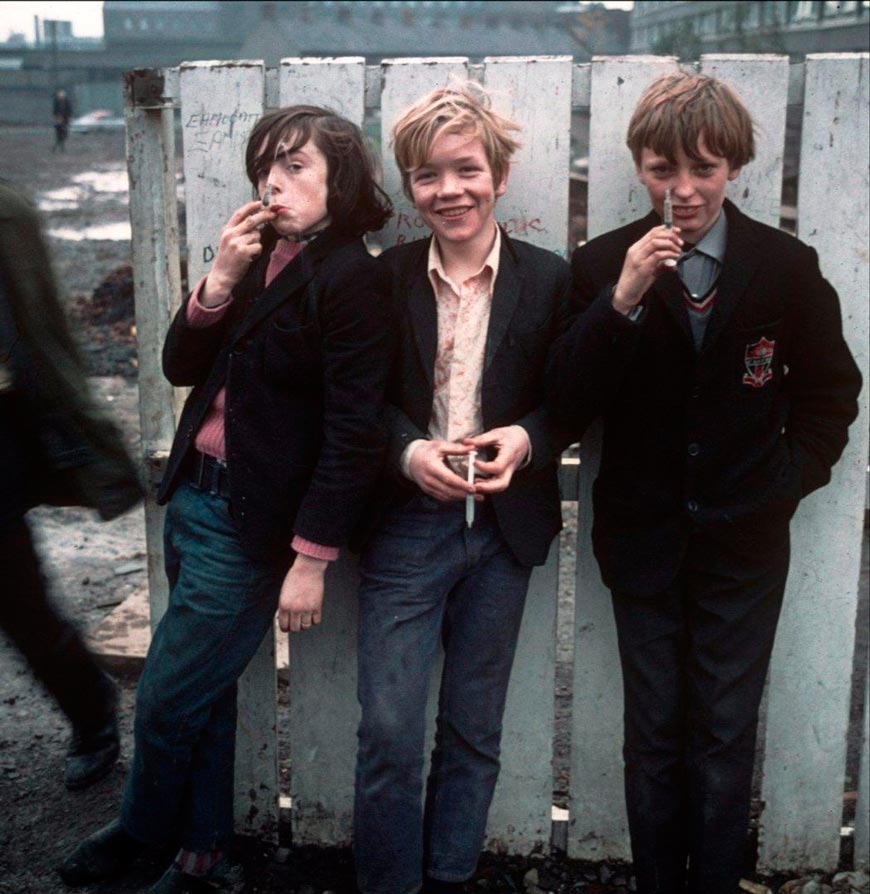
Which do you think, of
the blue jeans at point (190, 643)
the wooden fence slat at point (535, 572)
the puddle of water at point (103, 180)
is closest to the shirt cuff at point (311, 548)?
the blue jeans at point (190, 643)

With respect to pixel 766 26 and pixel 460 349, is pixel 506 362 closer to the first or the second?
pixel 460 349

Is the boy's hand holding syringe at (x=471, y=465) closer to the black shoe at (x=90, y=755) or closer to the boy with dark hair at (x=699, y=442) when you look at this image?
the boy with dark hair at (x=699, y=442)

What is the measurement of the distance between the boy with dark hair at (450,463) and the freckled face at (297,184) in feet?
0.62

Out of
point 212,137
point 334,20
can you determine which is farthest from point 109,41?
point 212,137

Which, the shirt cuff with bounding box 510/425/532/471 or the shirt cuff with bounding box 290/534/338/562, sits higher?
the shirt cuff with bounding box 510/425/532/471

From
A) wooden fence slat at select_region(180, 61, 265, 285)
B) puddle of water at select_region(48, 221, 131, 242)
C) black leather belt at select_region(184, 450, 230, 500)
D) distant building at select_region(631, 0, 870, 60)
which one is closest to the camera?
black leather belt at select_region(184, 450, 230, 500)

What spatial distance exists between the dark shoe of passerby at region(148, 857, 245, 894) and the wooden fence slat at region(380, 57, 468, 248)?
67.8 inches

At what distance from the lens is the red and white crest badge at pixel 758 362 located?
8.43ft

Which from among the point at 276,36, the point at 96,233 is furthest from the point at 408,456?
the point at 276,36

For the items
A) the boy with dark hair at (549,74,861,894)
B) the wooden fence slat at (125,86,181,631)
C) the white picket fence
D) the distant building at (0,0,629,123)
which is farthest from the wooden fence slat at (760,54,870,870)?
the distant building at (0,0,629,123)

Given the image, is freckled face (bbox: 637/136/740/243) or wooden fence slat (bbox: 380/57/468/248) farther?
wooden fence slat (bbox: 380/57/468/248)

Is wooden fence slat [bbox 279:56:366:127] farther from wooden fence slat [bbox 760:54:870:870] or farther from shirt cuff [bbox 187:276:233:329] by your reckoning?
wooden fence slat [bbox 760:54:870:870]

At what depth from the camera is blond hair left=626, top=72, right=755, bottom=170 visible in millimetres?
2480

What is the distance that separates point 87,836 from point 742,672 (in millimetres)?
1898
